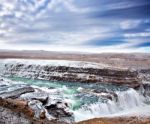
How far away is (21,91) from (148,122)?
10786 millimetres

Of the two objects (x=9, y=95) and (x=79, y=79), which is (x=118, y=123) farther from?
(x=79, y=79)

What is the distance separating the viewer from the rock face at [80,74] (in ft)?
116

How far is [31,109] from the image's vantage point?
19875mm

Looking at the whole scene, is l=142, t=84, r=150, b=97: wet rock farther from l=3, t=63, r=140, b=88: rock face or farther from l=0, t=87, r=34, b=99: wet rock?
l=0, t=87, r=34, b=99: wet rock

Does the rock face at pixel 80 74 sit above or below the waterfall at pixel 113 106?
above

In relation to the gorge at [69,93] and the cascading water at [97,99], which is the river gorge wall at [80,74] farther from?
the cascading water at [97,99]

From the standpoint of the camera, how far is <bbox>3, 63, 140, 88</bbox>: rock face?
35.4 meters

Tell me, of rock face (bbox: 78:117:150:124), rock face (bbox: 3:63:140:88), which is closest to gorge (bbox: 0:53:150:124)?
rock face (bbox: 3:63:140:88)

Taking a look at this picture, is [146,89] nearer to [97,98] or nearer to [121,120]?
[97,98]

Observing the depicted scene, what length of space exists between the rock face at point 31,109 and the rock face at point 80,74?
11.5m

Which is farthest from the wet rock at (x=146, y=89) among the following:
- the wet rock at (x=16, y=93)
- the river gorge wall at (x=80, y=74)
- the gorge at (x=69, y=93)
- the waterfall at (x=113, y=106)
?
the wet rock at (x=16, y=93)

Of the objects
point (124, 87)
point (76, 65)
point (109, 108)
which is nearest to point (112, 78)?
point (124, 87)

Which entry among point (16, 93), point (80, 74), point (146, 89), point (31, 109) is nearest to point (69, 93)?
point (16, 93)

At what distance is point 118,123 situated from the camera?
2016 cm
